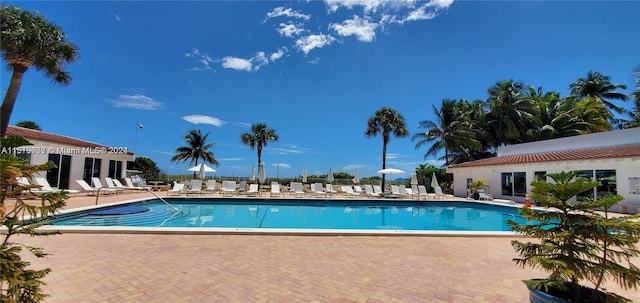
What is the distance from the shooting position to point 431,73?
1883cm

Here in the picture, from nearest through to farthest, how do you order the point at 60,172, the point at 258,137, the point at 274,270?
1. the point at 274,270
2. the point at 60,172
3. the point at 258,137

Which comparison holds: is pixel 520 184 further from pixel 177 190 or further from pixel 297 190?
pixel 177 190

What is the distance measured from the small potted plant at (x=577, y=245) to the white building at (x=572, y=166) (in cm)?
1359

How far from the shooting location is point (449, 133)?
27234mm

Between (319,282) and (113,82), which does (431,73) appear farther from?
(113,82)

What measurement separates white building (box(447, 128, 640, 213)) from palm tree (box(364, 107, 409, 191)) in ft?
16.4

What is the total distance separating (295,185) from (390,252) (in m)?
14.2

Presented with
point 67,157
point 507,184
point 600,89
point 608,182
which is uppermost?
point 600,89

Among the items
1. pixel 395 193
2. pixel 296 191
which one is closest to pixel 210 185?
pixel 296 191

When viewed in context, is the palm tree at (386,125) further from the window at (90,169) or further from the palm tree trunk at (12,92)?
the palm tree trunk at (12,92)

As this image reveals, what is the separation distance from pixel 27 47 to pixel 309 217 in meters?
11.9

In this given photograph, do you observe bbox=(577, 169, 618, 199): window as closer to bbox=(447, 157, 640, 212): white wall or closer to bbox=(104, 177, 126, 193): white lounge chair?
bbox=(447, 157, 640, 212): white wall

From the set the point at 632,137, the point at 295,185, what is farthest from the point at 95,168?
the point at 632,137

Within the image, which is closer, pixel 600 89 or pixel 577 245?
pixel 577 245
